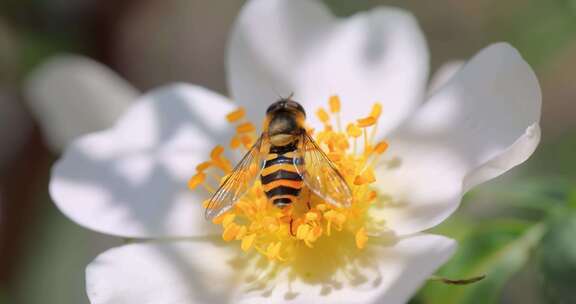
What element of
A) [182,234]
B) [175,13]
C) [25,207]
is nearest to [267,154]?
[182,234]

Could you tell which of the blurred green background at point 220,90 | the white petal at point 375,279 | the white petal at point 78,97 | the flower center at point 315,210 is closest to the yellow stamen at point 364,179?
the flower center at point 315,210

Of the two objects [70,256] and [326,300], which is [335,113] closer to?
[326,300]

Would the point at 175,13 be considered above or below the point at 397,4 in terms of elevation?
above

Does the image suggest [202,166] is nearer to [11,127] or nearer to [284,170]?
[284,170]

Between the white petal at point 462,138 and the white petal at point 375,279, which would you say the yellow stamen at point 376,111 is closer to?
the white petal at point 462,138

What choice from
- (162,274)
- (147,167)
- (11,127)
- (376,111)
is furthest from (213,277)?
(11,127)

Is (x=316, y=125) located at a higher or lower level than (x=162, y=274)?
higher
